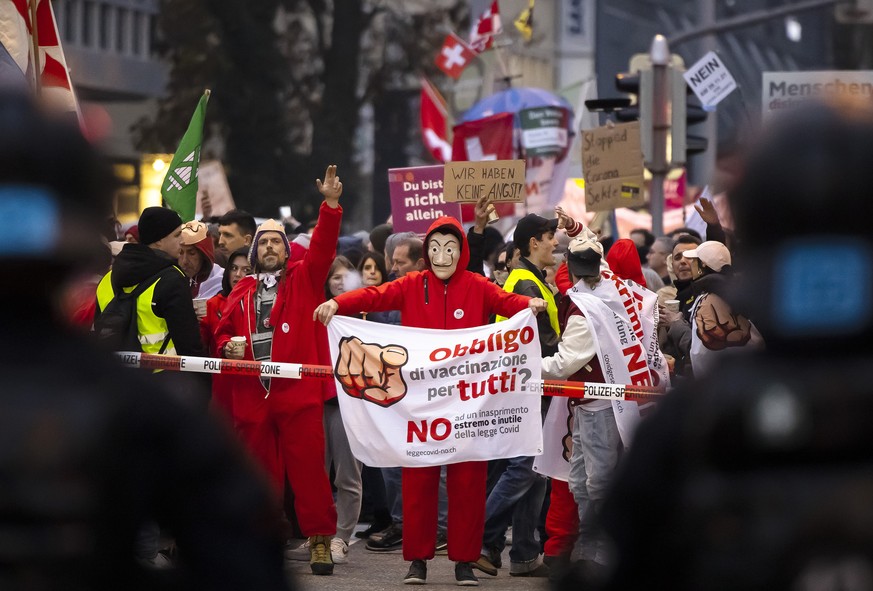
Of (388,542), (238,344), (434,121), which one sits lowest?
(388,542)

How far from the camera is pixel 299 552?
9891 mm

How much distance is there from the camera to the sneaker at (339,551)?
31.4ft

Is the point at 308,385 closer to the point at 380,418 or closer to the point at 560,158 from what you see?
the point at 380,418

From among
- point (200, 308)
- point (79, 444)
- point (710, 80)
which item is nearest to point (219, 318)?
point (200, 308)

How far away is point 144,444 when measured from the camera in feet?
7.77

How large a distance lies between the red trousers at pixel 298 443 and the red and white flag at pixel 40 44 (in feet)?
7.35

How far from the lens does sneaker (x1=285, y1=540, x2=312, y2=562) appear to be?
9711 millimetres

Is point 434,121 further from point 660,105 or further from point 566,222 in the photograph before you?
point 566,222

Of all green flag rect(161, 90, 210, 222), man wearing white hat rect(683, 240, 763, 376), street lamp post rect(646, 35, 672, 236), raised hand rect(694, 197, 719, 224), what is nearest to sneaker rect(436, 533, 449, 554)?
man wearing white hat rect(683, 240, 763, 376)

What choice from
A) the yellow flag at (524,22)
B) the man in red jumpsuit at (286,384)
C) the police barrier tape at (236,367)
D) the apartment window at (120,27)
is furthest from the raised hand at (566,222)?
the apartment window at (120,27)

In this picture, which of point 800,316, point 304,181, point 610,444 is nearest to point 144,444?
point 800,316

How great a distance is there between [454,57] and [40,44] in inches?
450

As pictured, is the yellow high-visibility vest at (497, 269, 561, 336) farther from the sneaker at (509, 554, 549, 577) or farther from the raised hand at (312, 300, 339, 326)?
the sneaker at (509, 554, 549, 577)

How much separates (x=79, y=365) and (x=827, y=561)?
1112mm
